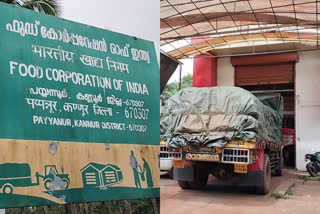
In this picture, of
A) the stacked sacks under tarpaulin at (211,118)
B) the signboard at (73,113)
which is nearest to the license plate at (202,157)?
the stacked sacks under tarpaulin at (211,118)

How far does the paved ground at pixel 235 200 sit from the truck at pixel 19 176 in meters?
4.64

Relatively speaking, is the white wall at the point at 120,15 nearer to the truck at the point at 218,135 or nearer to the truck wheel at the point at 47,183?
the truck wheel at the point at 47,183

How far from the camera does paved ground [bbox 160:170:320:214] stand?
798 cm

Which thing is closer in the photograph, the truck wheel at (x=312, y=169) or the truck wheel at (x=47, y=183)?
the truck wheel at (x=47, y=183)

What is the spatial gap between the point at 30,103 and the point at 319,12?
12.7 m

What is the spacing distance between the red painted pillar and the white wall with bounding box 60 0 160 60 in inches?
591

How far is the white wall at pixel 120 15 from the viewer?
3.72m

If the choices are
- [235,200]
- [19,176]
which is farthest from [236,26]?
[19,176]

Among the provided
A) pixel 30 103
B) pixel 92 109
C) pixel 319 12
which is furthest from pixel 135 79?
pixel 319 12

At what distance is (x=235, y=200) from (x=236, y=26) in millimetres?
8796

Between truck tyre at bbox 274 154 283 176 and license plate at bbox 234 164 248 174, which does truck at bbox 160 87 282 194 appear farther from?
truck tyre at bbox 274 154 283 176

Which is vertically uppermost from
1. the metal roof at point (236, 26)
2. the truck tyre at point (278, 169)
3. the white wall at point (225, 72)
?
the metal roof at point (236, 26)

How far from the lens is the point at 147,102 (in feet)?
13.7

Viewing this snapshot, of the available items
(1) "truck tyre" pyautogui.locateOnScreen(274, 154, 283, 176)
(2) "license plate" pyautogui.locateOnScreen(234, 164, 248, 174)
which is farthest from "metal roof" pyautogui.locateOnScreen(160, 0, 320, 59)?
(2) "license plate" pyautogui.locateOnScreen(234, 164, 248, 174)
